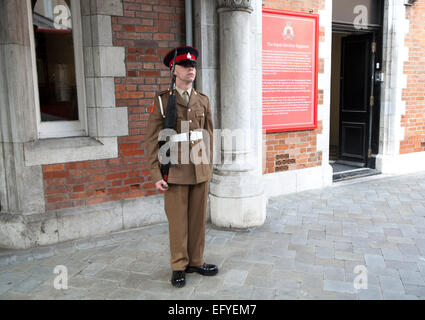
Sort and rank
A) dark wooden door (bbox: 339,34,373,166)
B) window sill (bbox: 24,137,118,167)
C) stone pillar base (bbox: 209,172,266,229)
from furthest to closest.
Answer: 1. dark wooden door (bbox: 339,34,373,166)
2. stone pillar base (bbox: 209,172,266,229)
3. window sill (bbox: 24,137,118,167)

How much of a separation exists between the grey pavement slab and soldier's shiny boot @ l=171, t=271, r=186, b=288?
0.05 meters

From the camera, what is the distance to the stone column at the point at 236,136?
4.41 meters

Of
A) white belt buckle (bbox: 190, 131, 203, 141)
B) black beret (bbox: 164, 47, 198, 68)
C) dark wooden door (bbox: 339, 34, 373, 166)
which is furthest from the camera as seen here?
dark wooden door (bbox: 339, 34, 373, 166)

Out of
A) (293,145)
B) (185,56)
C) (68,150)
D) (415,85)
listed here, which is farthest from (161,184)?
(415,85)

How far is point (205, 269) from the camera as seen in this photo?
3359mm

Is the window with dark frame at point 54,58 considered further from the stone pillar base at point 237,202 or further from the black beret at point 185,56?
the stone pillar base at point 237,202

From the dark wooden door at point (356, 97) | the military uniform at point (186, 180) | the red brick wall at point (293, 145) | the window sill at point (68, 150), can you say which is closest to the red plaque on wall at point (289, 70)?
the red brick wall at point (293, 145)

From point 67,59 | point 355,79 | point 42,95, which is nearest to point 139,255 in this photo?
point 42,95

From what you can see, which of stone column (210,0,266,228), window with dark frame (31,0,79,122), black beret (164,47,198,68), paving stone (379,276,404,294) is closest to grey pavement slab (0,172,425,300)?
paving stone (379,276,404,294)

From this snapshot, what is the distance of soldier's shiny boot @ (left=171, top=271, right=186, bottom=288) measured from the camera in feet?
10.3

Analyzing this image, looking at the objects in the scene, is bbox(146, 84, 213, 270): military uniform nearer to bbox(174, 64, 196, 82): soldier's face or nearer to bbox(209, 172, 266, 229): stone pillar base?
bbox(174, 64, 196, 82): soldier's face

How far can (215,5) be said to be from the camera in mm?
4516
